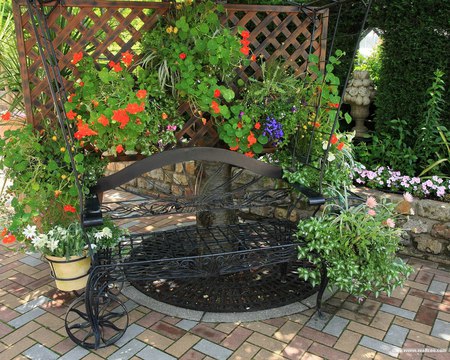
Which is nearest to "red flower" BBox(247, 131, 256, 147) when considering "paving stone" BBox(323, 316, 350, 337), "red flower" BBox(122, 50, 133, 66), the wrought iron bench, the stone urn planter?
the wrought iron bench

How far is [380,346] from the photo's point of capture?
229 centimetres

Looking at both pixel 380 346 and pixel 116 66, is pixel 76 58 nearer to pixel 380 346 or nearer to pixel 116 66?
pixel 116 66

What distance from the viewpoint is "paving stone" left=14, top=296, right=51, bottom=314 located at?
260cm

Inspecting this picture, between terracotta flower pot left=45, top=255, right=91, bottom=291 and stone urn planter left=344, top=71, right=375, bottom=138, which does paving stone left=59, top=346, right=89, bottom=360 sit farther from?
stone urn planter left=344, top=71, right=375, bottom=138

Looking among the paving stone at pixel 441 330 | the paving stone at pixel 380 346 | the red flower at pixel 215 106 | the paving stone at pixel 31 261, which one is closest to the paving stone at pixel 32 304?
the paving stone at pixel 31 261

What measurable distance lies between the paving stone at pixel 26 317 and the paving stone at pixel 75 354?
16.7 inches

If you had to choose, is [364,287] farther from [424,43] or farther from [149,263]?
[424,43]

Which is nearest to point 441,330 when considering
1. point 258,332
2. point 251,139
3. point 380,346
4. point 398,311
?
point 398,311

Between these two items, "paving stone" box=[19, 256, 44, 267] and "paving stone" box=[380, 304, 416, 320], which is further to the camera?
"paving stone" box=[19, 256, 44, 267]

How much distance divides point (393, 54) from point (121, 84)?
233 cm

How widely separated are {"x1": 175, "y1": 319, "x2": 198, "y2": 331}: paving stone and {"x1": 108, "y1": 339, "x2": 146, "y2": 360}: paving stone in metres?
0.24

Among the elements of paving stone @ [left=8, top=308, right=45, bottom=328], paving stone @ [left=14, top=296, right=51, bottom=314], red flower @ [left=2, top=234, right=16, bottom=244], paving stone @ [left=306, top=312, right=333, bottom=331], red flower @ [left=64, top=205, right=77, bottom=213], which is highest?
red flower @ [left=64, top=205, right=77, bottom=213]

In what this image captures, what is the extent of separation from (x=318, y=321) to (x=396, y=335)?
420mm

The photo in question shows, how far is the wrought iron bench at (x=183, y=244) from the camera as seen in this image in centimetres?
228
